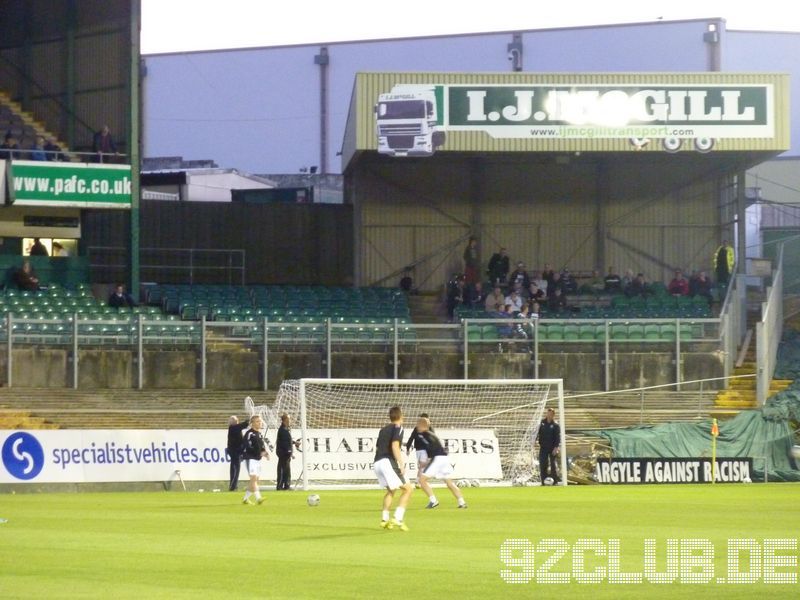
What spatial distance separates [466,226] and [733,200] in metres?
8.86

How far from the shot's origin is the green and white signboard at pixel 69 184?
39.6 meters

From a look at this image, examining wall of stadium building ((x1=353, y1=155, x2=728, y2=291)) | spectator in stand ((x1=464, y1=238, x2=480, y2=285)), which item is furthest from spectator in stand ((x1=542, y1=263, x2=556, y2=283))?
wall of stadium building ((x1=353, y1=155, x2=728, y2=291))

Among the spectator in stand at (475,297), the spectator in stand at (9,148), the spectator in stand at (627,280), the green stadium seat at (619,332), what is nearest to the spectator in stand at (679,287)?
the spectator in stand at (627,280)

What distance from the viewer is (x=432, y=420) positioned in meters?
35.0

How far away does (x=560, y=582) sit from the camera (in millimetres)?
12758

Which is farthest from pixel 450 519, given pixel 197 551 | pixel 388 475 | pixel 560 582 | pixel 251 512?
pixel 560 582

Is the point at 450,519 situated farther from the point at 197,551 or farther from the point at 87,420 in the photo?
the point at 87,420

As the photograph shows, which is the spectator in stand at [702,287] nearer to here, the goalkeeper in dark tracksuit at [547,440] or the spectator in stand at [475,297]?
the spectator in stand at [475,297]

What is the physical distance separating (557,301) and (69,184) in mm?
15090

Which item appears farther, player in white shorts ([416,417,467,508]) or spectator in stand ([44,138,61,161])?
spectator in stand ([44,138,61,161])

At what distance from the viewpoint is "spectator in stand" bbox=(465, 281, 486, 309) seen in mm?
43219

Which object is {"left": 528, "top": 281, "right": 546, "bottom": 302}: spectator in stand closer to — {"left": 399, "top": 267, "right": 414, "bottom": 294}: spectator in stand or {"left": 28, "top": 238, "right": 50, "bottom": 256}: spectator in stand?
{"left": 399, "top": 267, "right": 414, "bottom": 294}: spectator in stand

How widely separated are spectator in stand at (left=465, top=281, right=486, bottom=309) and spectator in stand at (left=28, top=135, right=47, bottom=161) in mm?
13262
